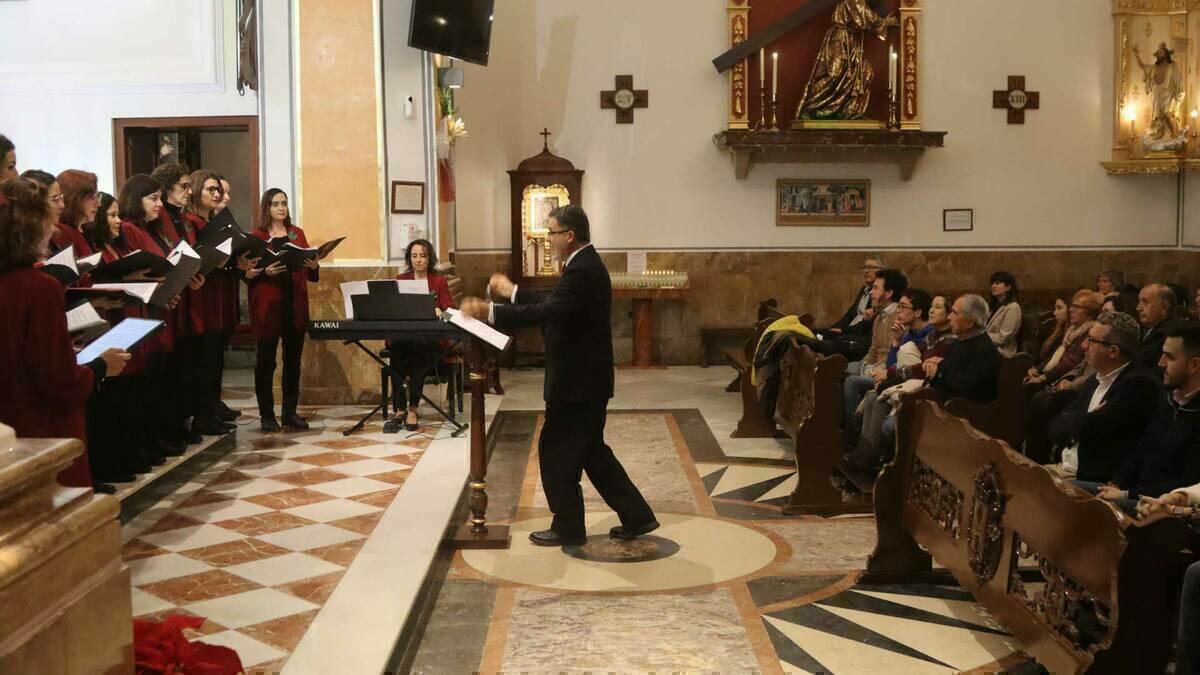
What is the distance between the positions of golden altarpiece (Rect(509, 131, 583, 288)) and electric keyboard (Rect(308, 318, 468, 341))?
489 cm

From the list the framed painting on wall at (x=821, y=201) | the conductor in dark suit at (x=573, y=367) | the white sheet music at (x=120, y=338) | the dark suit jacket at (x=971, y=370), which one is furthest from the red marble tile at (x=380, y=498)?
the framed painting on wall at (x=821, y=201)

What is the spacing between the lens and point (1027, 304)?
12.6 m

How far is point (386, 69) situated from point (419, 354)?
2.42m

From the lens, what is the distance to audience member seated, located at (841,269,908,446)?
7277mm

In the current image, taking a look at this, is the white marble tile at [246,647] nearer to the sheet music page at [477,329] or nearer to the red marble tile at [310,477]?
the sheet music page at [477,329]

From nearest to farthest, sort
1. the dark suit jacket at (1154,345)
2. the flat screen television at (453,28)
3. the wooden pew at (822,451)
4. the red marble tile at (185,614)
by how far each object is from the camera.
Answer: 1. the red marble tile at (185,614)
2. the dark suit jacket at (1154,345)
3. the wooden pew at (822,451)
4. the flat screen television at (453,28)

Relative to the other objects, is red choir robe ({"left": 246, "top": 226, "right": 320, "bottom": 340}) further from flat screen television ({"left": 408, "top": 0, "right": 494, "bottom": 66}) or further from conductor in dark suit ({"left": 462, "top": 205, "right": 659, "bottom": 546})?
conductor in dark suit ({"left": 462, "top": 205, "right": 659, "bottom": 546})

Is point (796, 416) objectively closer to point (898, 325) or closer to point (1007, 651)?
point (898, 325)

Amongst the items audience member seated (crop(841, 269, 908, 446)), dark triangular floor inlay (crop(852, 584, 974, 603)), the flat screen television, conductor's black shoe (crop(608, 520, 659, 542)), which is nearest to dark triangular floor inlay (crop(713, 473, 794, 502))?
audience member seated (crop(841, 269, 908, 446))

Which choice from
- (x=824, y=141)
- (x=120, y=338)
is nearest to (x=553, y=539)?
(x=120, y=338)

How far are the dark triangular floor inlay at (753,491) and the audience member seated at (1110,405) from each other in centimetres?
205

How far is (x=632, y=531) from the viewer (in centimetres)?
565

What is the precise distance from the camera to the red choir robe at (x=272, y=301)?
7957 mm

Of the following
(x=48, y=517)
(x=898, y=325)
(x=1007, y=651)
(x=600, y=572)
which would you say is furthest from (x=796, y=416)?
(x=48, y=517)
